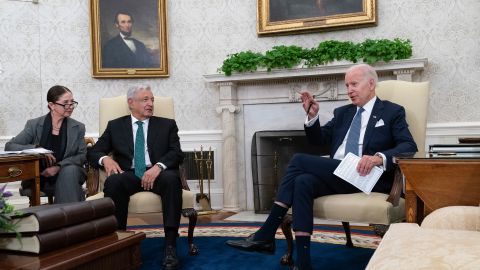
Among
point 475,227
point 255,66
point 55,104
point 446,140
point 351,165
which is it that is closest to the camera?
point 475,227

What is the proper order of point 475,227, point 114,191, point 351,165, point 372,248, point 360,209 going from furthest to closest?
point 372,248 → point 114,191 → point 351,165 → point 360,209 → point 475,227

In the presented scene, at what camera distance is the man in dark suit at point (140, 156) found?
3354 mm

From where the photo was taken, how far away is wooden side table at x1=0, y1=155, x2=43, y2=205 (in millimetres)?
3242

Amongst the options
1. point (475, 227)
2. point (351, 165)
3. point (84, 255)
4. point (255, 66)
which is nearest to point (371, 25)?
point (255, 66)

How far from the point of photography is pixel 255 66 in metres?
5.30

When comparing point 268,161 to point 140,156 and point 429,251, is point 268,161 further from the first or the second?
point 429,251

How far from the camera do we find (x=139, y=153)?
373cm

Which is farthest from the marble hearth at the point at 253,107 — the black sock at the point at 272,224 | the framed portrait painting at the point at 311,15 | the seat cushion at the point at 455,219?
the seat cushion at the point at 455,219

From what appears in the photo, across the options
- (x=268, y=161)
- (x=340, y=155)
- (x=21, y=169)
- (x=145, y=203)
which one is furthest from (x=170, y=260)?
(x=268, y=161)

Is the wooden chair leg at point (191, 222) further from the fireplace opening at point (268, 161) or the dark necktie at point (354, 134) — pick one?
the fireplace opening at point (268, 161)

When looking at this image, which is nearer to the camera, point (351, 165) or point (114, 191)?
point (351, 165)

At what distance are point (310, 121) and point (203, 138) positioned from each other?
2711 mm

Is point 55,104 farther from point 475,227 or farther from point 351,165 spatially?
point 475,227

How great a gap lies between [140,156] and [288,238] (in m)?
1.34
